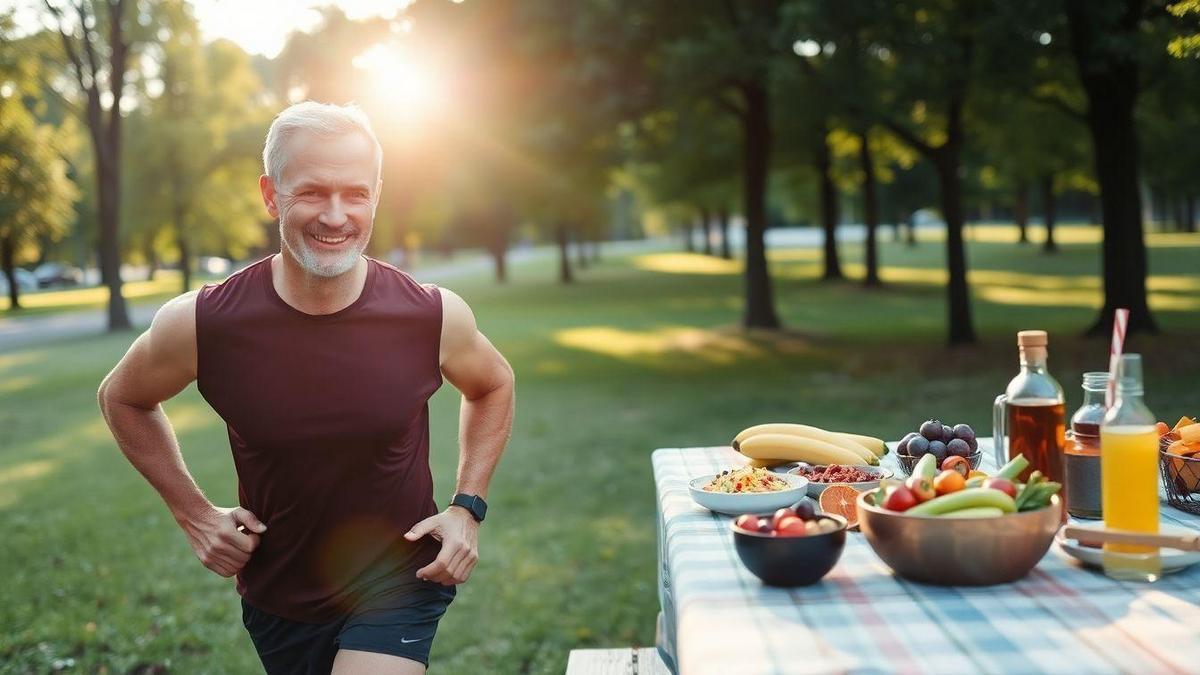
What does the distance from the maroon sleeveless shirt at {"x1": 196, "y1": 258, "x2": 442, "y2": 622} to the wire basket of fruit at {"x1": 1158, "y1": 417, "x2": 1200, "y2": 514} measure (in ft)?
6.27

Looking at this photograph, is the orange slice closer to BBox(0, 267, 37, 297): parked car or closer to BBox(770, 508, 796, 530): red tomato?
BBox(770, 508, 796, 530): red tomato

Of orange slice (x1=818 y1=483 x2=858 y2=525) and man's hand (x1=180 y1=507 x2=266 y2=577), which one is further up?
orange slice (x1=818 y1=483 x2=858 y2=525)

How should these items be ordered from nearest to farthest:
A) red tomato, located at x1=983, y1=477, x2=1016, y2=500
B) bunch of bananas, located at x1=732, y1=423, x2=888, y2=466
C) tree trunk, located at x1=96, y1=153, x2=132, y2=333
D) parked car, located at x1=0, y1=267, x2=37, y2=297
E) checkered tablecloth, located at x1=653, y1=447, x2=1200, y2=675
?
1. checkered tablecloth, located at x1=653, y1=447, x2=1200, y2=675
2. red tomato, located at x1=983, y1=477, x2=1016, y2=500
3. bunch of bananas, located at x1=732, y1=423, x2=888, y2=466
4. tree trunk, located at x1=96, y1=153, x2=132, y2=333
5. parked car, located at x1=0, y1=267, x2=37, y2=297

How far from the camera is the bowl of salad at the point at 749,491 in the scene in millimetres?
2945

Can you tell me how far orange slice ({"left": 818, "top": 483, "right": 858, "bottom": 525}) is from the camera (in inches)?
114

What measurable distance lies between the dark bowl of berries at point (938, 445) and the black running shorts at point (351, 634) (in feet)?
4.35

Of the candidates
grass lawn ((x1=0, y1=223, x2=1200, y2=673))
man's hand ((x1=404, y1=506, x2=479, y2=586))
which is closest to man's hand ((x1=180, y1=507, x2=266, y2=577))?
man's hand ((x1=404, y1=506, x2=479, y2=586))

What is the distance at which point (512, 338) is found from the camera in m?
24.7

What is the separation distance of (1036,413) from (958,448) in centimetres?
41

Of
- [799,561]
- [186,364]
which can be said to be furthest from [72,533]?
[799,561]

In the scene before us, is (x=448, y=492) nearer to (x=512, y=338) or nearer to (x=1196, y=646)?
(x=1196, y=646)

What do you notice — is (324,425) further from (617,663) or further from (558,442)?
(558,442)

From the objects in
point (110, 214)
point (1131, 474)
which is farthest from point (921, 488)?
point (110, 214)

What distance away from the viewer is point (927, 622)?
7.18 ft
